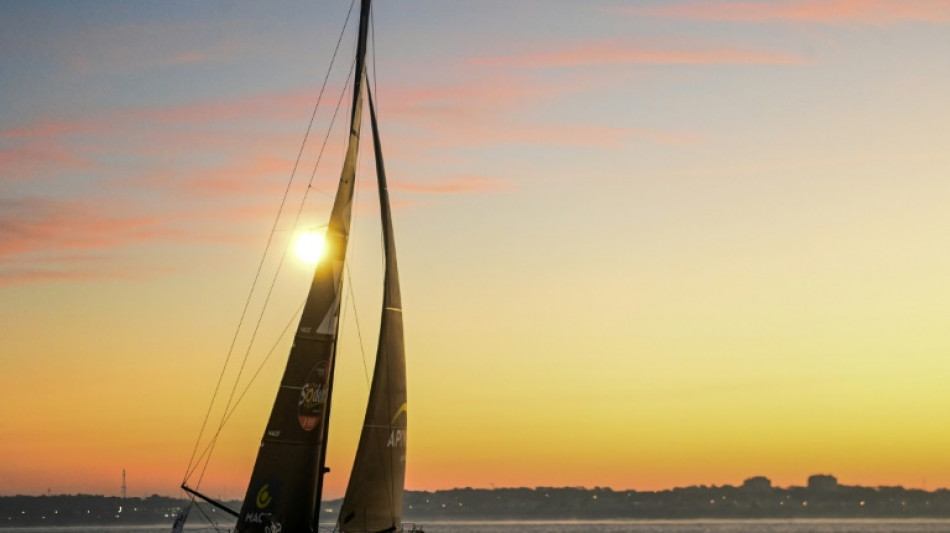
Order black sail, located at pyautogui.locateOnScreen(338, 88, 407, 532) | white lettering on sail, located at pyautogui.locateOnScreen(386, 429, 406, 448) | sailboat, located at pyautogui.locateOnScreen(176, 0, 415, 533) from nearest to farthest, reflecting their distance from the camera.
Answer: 1. sailboat, located at pyautogui.locateOnScreen(176, 0, 415, 533)
2. black sail, located at pyautogui.locateOnScreen(338, 88, 407, 532)
3. white lettering on sail, located at pyautogui.locateOnScreen(386, 429, 406, 448)

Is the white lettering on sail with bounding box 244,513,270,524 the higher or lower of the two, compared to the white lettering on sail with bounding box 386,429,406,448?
lower

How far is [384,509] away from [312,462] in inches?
132

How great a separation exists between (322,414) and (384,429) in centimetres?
271

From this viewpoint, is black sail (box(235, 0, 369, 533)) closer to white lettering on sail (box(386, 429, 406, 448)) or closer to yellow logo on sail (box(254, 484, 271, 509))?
yellow logo on sail (box(254, 484, 271, 509))

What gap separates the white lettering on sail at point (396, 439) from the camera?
35906 millimetres

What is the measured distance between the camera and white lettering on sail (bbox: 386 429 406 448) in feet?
118

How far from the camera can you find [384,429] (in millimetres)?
35719

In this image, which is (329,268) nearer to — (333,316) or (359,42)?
(333,316)

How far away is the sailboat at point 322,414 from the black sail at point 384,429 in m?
0.03

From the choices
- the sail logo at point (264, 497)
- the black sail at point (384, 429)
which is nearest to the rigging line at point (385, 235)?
the black sail at point (384, 429)

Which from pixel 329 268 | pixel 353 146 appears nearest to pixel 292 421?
pixel 329 268

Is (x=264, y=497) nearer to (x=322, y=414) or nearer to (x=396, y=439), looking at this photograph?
(x=322, y=414)

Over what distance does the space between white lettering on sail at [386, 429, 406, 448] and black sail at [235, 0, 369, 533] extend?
2.71 metres

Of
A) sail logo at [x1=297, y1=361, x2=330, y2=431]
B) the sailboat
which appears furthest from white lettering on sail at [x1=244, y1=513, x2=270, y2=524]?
sail logo at [x1=297, y1=361, x2=330, y2=431]
